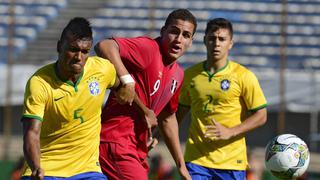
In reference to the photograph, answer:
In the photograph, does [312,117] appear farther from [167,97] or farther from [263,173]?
[167,97]

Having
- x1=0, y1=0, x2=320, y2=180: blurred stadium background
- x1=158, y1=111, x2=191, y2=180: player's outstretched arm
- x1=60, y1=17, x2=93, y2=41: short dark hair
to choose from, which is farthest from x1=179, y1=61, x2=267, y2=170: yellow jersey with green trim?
x1=0, y1=0, x2=320, y2=180: blurred stadium background

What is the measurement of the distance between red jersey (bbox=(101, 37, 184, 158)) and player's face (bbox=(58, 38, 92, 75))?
847 millimetres

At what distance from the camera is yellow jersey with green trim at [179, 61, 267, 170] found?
9141 mm

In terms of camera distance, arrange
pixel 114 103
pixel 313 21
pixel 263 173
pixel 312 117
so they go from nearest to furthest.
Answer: pixel 114 103
pixel 263 173
pixel 312 117
pixel 313 21

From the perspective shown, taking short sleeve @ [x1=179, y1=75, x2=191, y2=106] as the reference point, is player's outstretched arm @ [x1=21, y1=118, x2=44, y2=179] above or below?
above

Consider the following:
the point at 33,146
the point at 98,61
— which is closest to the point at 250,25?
the point at 98,61

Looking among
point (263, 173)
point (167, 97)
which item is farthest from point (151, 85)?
point (263, 173)

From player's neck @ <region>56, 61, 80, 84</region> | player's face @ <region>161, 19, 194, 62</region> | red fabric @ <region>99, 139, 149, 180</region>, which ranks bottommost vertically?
red fabric @ <region>99, 139, 149, 180</region>

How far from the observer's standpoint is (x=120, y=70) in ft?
23.4

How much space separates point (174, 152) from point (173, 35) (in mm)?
1177

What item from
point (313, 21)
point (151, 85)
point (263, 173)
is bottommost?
point (263, 173)

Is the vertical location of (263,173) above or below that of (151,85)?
below

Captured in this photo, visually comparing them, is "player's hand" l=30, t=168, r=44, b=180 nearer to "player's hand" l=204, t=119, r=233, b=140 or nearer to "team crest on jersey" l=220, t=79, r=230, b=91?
"player's hand" l=204, t=119, r=233, b=140

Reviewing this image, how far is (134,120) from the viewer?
7598 mm
